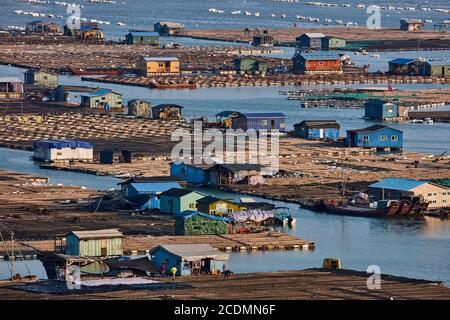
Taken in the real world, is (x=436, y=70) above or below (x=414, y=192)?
above

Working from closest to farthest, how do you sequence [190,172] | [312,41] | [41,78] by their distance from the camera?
[190,172] → [41,78] → [312,41]

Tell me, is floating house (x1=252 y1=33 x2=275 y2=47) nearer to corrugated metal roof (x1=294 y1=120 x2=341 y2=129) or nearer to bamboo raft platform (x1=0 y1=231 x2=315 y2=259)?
corrugated metal roof (x1=294 y1=120 x2=341 y2=129)

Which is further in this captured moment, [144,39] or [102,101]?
[144,39]

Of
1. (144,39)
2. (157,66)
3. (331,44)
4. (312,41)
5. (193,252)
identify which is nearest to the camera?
(193,252)

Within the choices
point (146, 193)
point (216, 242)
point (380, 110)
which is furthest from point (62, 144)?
point (380, 110)

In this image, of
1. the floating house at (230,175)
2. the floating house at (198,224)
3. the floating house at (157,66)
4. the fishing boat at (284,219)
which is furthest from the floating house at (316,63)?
the floating house at (198,224)

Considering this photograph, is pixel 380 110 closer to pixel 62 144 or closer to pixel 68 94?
pixel 68 94

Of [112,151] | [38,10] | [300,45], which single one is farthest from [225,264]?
[38,10]
